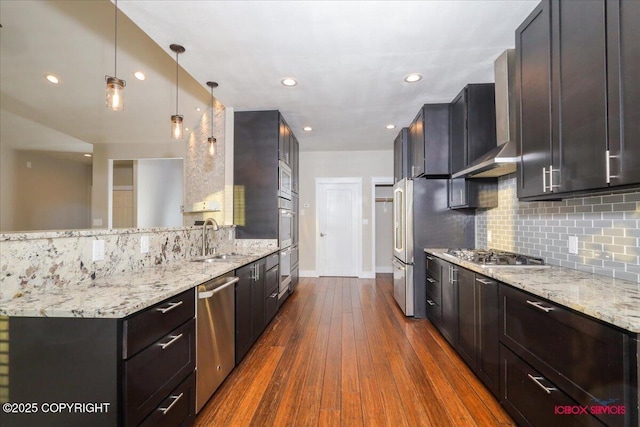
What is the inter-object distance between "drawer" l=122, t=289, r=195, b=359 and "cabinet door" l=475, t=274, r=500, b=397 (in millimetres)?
1936

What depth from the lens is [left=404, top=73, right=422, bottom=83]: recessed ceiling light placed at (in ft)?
9.07

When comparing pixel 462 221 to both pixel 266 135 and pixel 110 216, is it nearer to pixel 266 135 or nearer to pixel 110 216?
pixel 266 135

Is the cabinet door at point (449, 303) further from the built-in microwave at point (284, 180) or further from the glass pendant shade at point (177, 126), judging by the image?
the glass pendant shade at point (177, 126)

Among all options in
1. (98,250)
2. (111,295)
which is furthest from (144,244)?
(111,295)

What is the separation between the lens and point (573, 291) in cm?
135

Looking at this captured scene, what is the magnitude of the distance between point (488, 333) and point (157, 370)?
80.9 inches

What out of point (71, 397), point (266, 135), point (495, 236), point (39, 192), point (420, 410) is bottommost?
point (420, 410)

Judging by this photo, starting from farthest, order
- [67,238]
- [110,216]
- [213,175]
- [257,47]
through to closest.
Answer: [110,216]
[213,175]
[257,47]
[67,238]

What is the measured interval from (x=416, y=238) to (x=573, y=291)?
2.15 meters

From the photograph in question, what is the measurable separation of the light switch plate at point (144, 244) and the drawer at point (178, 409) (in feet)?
3.13

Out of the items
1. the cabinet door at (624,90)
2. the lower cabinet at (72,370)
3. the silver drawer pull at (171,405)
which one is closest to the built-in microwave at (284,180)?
the silver drawer pull at (171,405)

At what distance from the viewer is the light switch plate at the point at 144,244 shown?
200cm

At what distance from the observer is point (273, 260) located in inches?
133

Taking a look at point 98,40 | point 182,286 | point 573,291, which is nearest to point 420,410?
point 573,291
